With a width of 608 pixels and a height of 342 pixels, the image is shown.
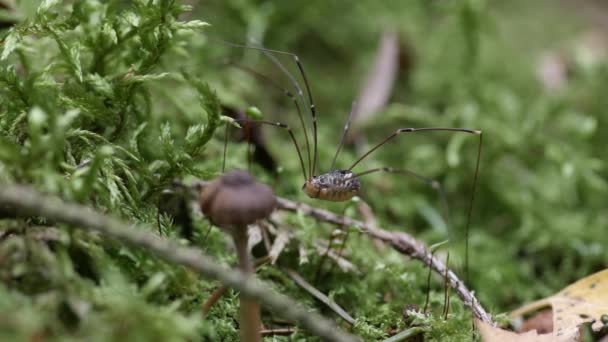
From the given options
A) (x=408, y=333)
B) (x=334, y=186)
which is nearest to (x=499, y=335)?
(x=408, y=333)

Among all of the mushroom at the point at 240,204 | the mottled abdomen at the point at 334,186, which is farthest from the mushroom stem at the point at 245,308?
the mottled abdomen at the point at 334,186

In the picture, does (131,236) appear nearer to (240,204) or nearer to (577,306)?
(240,204)

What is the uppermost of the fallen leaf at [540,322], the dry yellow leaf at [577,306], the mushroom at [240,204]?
the dry yellow leaf at [577,306]

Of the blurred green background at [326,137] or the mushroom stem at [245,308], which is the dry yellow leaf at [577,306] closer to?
the blurred green background at [326,137]

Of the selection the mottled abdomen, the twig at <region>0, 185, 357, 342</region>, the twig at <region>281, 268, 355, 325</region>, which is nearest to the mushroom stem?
the twig at <region>0, 185, 357, 342</region>

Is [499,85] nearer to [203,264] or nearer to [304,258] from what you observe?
[304,258]

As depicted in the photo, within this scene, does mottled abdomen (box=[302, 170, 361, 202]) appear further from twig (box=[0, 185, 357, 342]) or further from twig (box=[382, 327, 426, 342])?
twig (box=[0, 185, 357, 342])

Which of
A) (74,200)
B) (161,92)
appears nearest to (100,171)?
(74,200)

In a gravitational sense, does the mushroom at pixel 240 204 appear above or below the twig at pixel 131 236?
above
